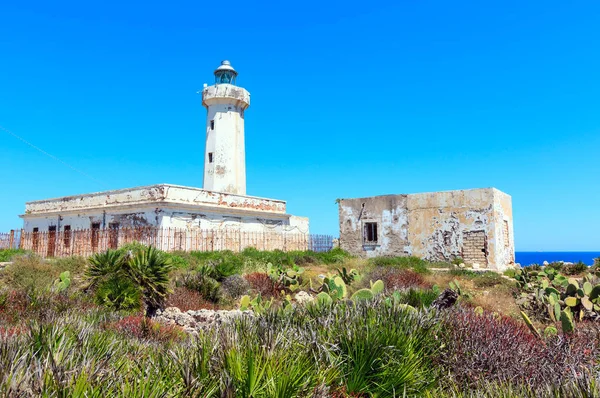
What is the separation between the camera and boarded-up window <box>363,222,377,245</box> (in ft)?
73.1

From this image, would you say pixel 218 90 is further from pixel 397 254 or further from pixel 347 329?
pixel 347 329

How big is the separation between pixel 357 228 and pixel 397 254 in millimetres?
2681

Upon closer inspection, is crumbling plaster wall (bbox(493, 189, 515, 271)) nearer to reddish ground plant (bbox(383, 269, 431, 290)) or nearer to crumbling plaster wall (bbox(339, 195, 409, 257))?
crumbling plaster wall (bbox(339, 195, 409, 257))

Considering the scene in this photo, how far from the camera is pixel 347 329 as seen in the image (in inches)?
177

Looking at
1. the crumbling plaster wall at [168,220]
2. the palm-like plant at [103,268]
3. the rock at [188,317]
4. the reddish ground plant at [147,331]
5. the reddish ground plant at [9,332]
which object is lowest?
the rock at [188,317]

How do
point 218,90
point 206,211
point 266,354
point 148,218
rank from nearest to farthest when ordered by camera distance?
1. point 266,354
2. point 148,218
3. point 206,211
4. point 218,90

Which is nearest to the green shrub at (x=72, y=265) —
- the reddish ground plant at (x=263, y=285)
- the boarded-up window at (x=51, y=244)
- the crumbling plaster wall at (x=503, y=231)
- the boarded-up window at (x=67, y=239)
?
the reddish ground plant at (x=263, y=285)

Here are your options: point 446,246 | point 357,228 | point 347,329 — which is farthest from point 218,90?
point 347,329

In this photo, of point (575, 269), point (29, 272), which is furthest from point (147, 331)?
point (575, 269)

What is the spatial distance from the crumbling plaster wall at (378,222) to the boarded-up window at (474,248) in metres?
2.89

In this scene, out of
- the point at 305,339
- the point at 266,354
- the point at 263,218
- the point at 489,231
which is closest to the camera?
the point at 266,354

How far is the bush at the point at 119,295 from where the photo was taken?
30.7ft

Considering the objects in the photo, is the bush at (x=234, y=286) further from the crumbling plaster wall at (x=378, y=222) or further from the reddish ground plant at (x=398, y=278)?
the crumbling plaster wall at (x=378, y=222)

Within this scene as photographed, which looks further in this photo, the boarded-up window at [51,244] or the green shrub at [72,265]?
the boarded-up window at [51,244]
